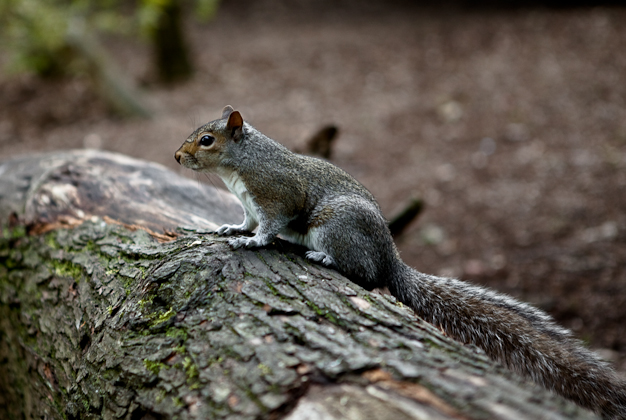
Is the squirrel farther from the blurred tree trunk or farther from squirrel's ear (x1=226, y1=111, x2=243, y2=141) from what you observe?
the blurred tree trunk

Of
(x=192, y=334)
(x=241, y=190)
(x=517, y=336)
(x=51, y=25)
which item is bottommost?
(x=192, y=334)

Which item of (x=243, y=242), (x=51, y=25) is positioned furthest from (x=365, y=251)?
(x=51, y=25)

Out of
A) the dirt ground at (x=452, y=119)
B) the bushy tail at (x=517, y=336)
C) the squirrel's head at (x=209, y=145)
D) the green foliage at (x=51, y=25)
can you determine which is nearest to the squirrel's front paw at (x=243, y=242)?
the squirrel's head at (x=209, y=145)

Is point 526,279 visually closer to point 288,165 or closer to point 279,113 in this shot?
point 288,165

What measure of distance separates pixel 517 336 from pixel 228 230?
152 centimetres

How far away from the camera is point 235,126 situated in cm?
267

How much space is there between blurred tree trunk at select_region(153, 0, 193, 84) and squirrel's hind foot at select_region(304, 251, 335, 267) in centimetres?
866

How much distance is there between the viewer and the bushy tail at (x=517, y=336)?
6.31 ft

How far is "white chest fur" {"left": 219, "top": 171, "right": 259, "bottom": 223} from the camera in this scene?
270cm

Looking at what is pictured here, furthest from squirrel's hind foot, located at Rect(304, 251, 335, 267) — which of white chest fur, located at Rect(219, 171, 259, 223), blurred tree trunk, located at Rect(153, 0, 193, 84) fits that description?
blurred tree trunk, located at Rect(153, 0, 193, 84)

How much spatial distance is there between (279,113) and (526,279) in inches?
208

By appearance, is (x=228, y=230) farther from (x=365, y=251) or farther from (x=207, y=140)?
(x=365, y=251)

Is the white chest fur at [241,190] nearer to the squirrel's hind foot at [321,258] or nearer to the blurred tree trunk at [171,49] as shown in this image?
the squirrel's hind foot at [321,258]

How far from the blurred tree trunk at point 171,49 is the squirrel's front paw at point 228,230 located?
825 cm
